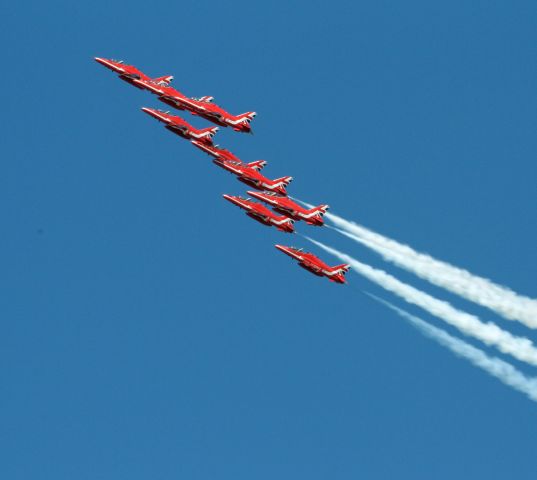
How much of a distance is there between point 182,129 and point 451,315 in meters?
35.1

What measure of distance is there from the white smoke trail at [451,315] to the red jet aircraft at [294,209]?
4.81 meters

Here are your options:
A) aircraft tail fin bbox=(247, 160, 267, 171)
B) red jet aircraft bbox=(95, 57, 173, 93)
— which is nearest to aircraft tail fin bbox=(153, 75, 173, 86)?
red jet aircraft bbox=(95, 57, 173, 93)

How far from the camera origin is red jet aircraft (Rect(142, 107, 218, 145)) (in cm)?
11825

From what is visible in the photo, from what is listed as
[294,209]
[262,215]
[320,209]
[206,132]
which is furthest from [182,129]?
[320,209]

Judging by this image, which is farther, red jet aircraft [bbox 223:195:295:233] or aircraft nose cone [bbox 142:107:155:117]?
aircraft nose cone [bbox 142:107:155:117]

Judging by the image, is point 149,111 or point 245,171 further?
point 149,111

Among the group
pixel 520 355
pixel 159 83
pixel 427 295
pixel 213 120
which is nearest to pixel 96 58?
pixel 159 83

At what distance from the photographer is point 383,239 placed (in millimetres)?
121625

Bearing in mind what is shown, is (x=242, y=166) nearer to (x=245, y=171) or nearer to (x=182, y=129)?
(x=245, y=171)

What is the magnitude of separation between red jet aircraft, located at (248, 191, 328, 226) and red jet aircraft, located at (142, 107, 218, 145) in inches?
320

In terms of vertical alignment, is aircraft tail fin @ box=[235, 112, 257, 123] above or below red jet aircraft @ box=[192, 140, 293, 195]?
above

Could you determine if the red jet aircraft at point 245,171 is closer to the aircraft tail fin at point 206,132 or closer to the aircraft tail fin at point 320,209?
the aircraft tail fin at point 206,132

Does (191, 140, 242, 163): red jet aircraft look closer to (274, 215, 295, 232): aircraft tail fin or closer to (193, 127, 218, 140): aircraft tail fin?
(193, 127, 218, 140): aircraft tail fin

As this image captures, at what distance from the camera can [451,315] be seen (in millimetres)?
114875
